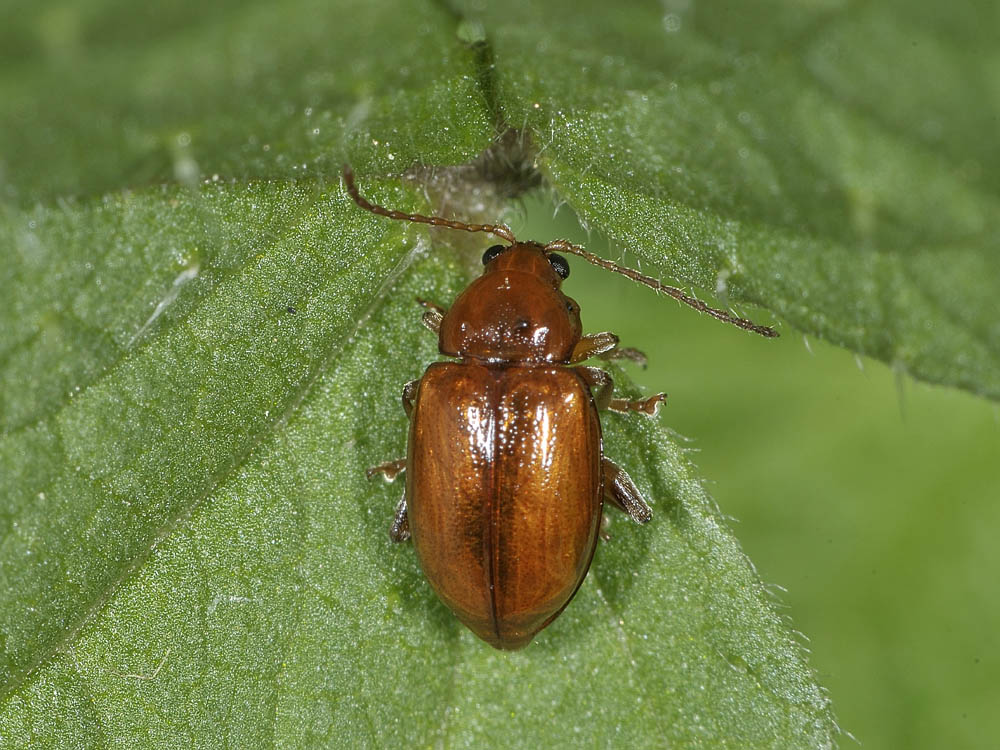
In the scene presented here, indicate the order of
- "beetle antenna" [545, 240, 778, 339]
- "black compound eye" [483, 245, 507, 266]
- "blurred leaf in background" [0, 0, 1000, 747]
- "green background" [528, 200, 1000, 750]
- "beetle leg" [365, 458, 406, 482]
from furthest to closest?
"green background" [528, 200, 1000, 750] < "black compound eye" [483, 245, 507, 266] < "beetle leg" [365, 458, 406, 482] < "beetle antenna" [545, 240, 778, 339] < "blurred leaf in background" [0, 0, 1000, 747]

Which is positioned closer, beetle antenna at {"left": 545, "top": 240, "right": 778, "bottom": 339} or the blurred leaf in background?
the blurred leaf in background

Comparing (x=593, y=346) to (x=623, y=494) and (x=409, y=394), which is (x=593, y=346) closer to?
(x=623, y=494)

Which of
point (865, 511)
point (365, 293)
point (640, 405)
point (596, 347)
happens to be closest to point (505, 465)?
point (640, 405)

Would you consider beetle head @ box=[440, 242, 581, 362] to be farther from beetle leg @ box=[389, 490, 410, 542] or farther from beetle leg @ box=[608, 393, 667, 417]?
beetle leg @ box=[389, 490, 410, 542]

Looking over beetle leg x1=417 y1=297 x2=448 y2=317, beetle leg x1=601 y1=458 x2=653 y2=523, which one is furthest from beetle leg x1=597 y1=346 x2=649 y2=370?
beetle leg x1=417 y1=297 x2=448 y2=317

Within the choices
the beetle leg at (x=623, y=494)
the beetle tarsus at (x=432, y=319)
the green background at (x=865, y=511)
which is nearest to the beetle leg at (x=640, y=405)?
the beetle leg at (x=623, y=494)

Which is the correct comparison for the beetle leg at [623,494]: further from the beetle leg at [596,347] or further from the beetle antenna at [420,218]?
the beetle antenna at [420,218]

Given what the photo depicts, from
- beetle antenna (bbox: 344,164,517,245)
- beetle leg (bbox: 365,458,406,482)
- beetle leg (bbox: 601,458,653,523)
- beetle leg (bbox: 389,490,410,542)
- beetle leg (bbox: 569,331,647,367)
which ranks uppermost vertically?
beetle antenna (bbox: 344,164,517,245)
